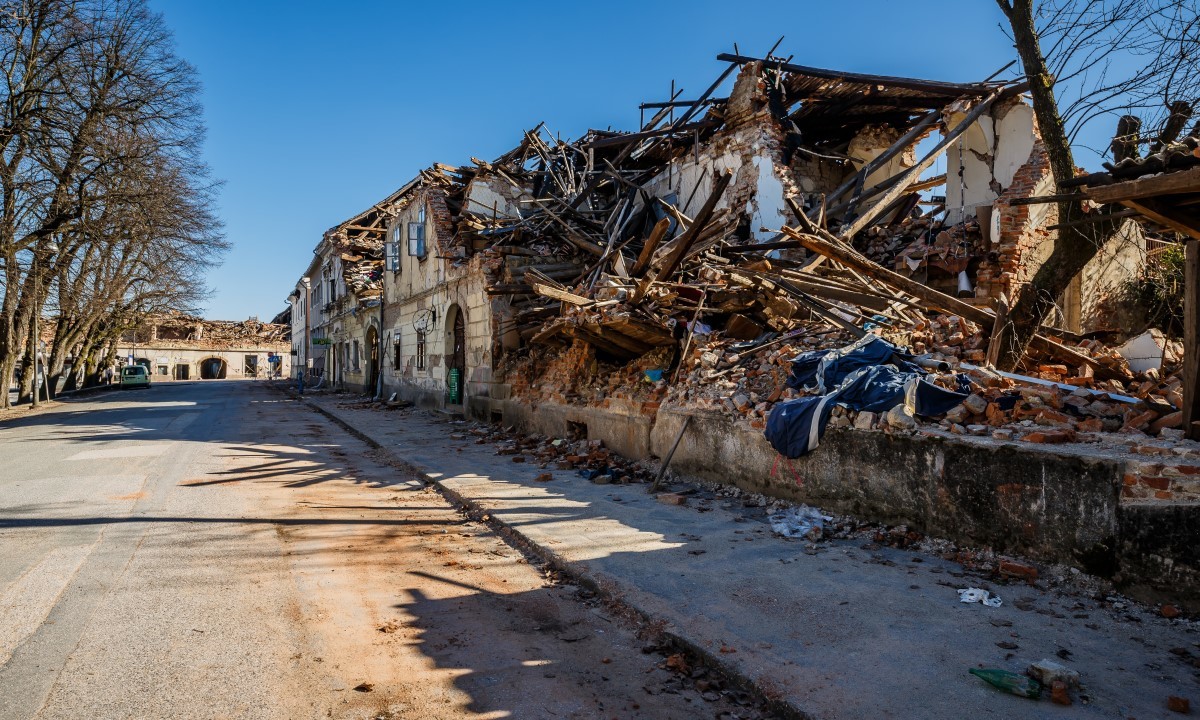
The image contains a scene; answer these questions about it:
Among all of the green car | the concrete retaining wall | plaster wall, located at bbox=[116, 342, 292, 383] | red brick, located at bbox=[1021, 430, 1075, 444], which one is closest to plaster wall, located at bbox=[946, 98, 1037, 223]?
the concrete retaining wall

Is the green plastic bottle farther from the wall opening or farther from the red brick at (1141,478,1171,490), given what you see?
the wall opening

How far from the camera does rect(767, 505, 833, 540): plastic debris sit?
591 cm

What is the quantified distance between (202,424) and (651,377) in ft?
42.9

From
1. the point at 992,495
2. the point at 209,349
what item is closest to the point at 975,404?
the point at 992,495

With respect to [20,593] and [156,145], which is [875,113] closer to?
[20,593]

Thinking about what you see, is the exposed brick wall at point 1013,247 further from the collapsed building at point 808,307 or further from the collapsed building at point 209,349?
the collapsed building at point 209,349

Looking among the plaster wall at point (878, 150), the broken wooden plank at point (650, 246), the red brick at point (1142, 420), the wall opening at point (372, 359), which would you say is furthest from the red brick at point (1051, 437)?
the wall opening at point (372, 359)

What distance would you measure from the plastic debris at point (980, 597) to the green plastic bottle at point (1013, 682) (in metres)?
1.06

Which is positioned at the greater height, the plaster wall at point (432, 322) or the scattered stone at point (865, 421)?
the plaster wall at point (432, 322)

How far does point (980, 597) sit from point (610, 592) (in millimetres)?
2455

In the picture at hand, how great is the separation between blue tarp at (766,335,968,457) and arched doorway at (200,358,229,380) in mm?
67169

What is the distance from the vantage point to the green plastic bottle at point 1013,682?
3.09m

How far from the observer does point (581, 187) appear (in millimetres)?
17781

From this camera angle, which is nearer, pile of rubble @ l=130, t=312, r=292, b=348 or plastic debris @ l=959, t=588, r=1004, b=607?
plastic debris @ l=959, t=588, r=1004, b=607
